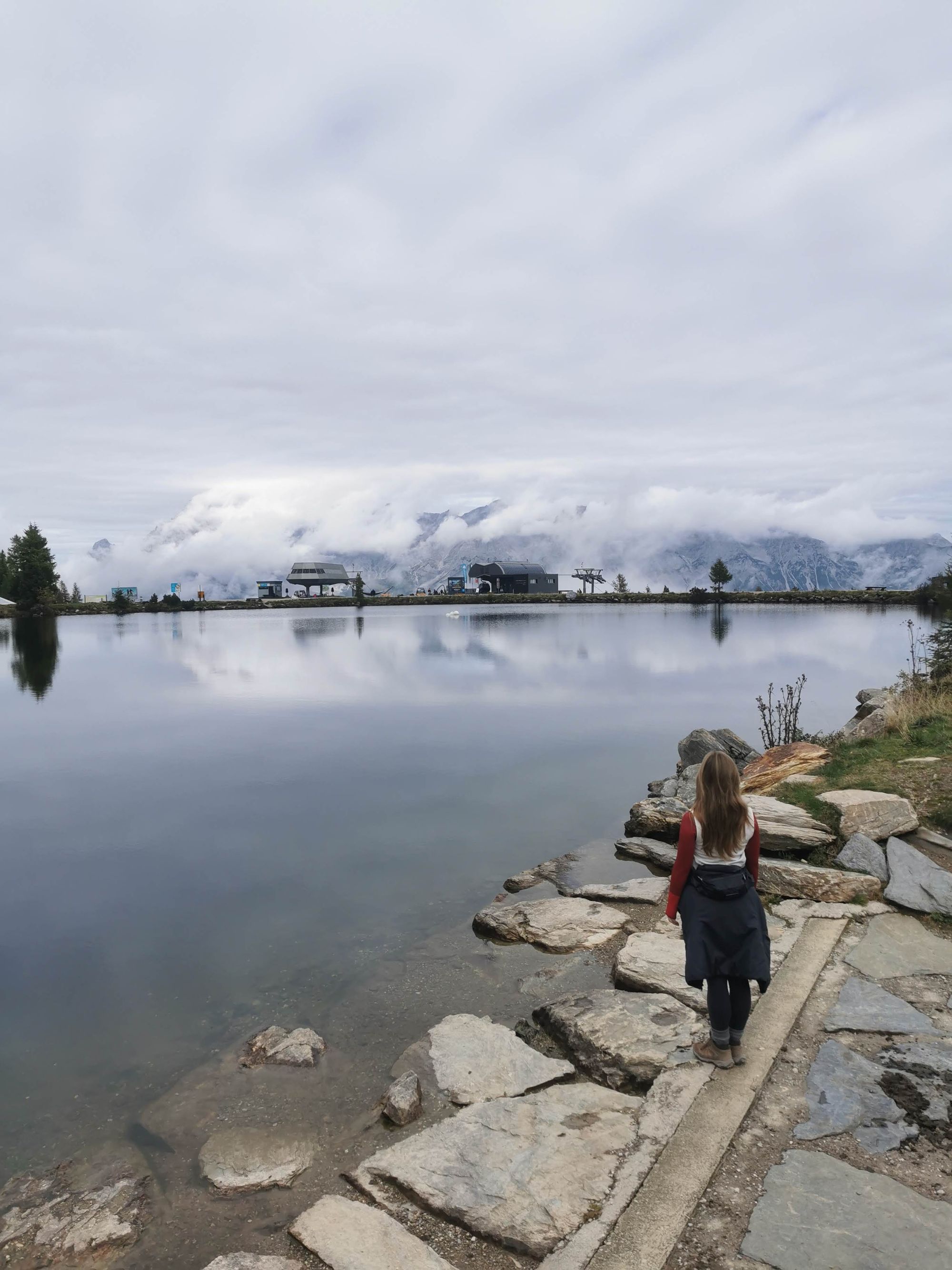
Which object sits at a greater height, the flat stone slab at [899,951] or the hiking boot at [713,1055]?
the hiking boot at [713,1055]

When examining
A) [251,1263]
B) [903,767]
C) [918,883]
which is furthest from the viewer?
[903,767]

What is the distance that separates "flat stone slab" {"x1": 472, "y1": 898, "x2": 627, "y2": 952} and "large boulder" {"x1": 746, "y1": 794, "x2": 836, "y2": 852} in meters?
2.17

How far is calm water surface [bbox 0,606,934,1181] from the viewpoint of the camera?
8.26 m

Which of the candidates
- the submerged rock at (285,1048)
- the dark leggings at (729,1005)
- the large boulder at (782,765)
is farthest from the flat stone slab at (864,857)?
the submerged rock at (285,1048)

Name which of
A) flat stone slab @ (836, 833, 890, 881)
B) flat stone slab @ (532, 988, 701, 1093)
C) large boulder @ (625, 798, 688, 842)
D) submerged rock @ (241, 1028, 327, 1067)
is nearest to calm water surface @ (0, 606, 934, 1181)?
submerged rock @ (241, 1028, 327, 1067)

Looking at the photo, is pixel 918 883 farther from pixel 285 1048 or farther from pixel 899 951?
pixel 285 1048

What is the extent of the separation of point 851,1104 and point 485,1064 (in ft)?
9.34

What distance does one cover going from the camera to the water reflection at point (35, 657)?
38.6m

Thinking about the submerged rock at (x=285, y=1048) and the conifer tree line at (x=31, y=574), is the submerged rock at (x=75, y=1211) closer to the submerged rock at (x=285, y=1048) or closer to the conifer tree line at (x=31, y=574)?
the submerged rock at (x=285, y=1048)

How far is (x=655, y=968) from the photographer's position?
310 inches

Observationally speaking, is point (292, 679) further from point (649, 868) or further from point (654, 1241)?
point (654, 1241)

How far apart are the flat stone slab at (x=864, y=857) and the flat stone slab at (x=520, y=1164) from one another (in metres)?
4.92

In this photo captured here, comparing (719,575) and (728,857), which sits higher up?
(719,575)

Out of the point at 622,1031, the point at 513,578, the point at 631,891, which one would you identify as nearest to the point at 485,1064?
the point at 622,1031
